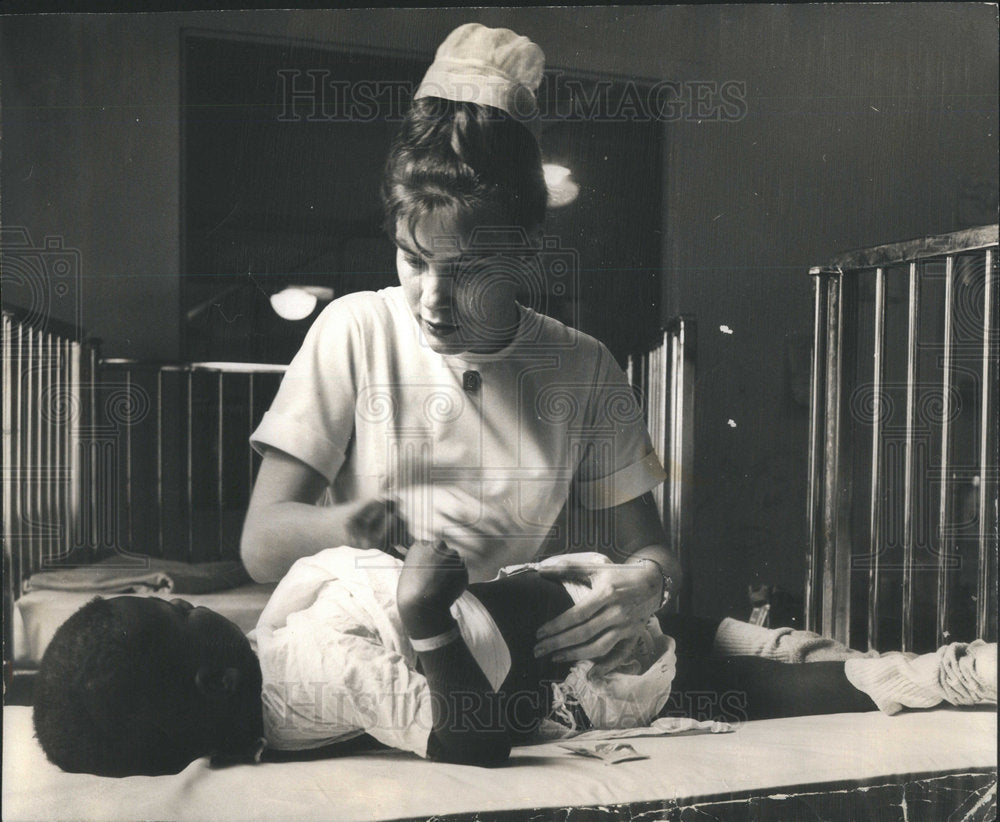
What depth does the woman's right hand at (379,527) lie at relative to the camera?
1461 millimetres

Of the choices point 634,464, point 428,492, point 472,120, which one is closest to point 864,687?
point 634,464

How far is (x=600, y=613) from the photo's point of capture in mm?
1489

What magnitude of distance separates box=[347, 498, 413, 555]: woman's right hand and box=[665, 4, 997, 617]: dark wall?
48 centimetres

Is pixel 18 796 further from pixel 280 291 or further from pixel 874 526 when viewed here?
pixel 874 526

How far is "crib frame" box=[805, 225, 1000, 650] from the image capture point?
1522 millimetres

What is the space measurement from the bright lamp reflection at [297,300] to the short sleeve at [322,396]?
0.08 ft

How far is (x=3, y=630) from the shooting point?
58.8 inches

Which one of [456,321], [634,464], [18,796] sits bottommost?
[18,796]

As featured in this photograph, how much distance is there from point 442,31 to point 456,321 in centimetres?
47

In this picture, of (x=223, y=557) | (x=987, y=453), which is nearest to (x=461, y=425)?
(x=223, y=557)

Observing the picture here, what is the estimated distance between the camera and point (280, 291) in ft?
4.82

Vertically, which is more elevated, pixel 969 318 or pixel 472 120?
pixel 472 120

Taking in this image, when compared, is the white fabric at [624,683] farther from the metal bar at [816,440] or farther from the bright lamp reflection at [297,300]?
the bright lamp reflection at [297,300]

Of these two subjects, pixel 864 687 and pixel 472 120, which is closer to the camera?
pixel 472 120
